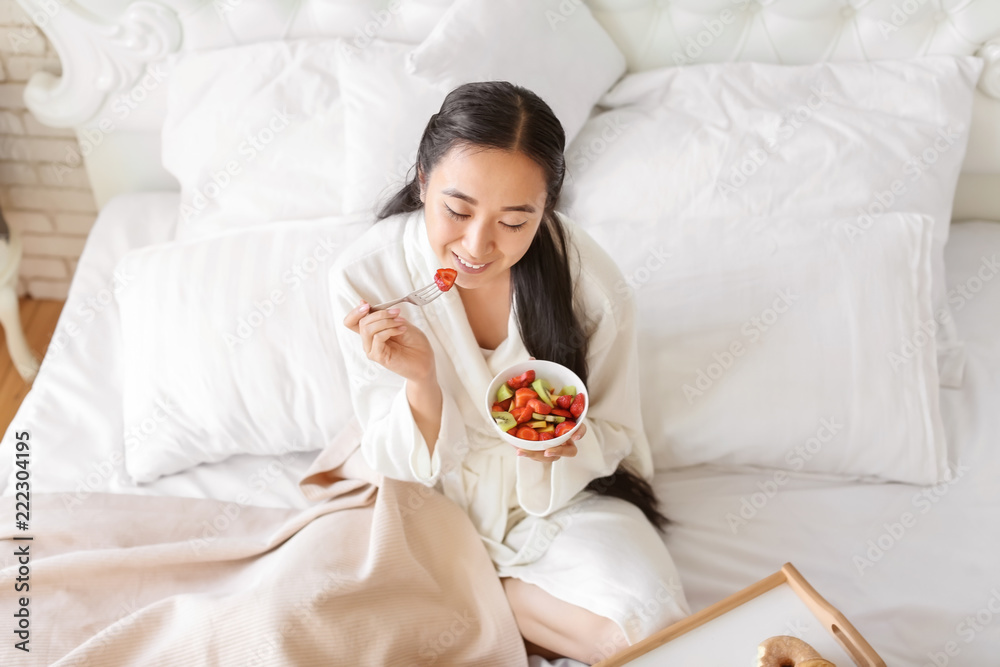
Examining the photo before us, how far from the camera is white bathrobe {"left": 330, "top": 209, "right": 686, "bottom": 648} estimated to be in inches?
49.6

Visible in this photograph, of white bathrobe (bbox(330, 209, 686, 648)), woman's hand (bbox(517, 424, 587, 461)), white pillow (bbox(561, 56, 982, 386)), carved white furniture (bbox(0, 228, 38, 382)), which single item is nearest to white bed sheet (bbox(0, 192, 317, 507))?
carved white furniture (bbox(0, 228, 38, 382))

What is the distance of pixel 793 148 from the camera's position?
1.63m

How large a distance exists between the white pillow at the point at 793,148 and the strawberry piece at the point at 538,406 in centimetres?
60

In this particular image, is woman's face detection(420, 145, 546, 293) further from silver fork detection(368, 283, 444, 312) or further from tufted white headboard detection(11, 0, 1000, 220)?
tufted white headboard detection(11, 0, 1000, 220)

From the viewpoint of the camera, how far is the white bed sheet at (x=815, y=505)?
1.37 m

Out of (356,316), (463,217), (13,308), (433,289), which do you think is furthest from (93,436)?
(463,217)

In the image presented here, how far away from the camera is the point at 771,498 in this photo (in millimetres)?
1545

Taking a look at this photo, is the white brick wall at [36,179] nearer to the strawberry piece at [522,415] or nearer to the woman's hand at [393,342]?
the woman's hand at [393,342]

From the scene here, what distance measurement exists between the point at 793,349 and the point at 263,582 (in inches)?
41.5

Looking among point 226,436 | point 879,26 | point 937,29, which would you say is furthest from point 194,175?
point 937,29

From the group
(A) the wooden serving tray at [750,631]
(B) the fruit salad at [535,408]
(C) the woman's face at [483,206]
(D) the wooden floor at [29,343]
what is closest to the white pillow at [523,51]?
(C) the woman's face at [483,206]

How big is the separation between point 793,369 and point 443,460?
710 millimetres

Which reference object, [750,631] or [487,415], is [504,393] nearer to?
[487,415]

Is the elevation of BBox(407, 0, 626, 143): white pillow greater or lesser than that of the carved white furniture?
greater
